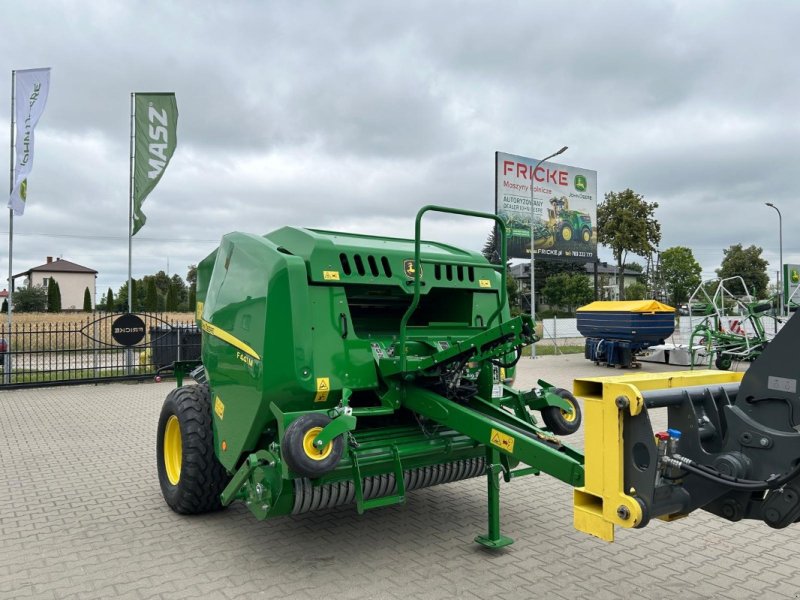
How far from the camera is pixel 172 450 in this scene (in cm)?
541

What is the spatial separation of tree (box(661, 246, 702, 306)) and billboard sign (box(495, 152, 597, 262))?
34.8 metres

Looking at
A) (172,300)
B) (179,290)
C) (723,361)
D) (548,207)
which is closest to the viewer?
(723,361)

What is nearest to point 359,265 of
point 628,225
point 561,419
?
point 561,419

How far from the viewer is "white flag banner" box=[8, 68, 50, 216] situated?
1382 centimetres

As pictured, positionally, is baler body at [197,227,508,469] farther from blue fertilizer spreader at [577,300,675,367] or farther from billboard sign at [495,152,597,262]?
billboard sign at [495,152,597,262]

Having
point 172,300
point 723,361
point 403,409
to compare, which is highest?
point 172,300

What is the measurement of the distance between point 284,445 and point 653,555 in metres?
2.67

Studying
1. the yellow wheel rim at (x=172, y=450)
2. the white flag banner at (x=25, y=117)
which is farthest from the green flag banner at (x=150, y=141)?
the yellow wheel rim at (x=172, y=450)

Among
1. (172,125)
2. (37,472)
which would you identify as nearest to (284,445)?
(37,472)

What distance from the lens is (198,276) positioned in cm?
582

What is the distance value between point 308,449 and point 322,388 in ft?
1.75

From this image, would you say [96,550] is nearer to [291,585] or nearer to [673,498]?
[291,585]

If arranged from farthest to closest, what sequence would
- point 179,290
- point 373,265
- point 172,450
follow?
point 179,290 → point 172,450 → point 373,265

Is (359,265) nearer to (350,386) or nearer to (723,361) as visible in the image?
(350,386)
